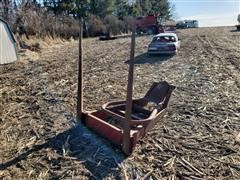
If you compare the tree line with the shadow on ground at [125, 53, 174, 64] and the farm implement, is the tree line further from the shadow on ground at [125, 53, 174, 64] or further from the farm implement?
the farm implement

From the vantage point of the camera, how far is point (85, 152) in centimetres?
434

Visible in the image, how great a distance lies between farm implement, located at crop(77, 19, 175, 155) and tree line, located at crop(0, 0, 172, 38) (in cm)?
787

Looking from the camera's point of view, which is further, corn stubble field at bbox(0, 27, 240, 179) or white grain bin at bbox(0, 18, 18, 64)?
white grain bin at bbox(0, 18, 18, 64)

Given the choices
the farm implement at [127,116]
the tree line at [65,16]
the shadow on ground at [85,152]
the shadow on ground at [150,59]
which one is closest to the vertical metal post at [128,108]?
the farm implement at [127,116]

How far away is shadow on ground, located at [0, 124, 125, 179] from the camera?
3.92m

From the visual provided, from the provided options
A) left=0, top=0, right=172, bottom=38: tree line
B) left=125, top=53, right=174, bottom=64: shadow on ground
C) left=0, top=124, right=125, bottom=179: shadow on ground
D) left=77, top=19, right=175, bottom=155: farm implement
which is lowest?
left=0, top=124, right=125, bottom=179: shadow on ground

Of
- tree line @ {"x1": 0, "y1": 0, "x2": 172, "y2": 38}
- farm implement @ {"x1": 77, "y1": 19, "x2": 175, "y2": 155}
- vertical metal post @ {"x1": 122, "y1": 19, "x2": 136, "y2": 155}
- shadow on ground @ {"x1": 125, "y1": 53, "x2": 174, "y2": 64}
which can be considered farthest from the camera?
tree line @ {"x1": 0, "y1": 0, "x2": 172, "y2": 38}

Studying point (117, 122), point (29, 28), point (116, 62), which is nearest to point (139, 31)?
point (29, 28)

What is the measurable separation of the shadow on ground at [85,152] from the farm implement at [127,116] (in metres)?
0.15

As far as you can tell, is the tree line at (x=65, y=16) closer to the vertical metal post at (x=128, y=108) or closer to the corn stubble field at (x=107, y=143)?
the corn stubble field at (x=107, y=143)

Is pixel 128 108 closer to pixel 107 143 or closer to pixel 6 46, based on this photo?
pixel 107 143

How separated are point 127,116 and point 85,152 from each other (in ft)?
2.88

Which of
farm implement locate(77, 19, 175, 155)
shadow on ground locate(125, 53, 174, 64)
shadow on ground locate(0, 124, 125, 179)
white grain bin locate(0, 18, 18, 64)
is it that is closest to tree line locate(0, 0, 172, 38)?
shadow on ground locate(125, 53, 174, 64)

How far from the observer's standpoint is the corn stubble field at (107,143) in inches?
154
